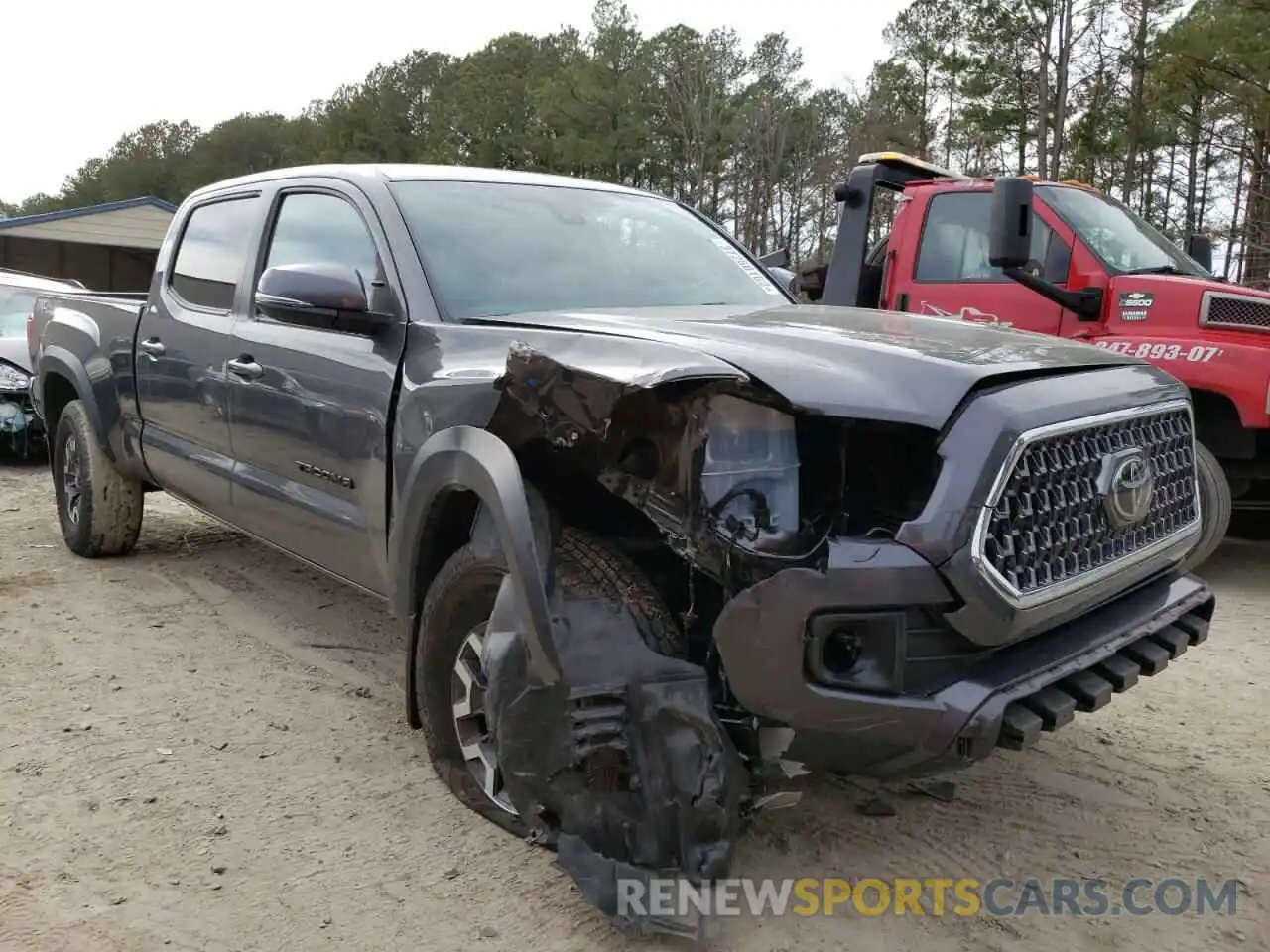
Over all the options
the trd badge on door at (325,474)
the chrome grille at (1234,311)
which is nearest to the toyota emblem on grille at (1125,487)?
the trd badge on door at (325,474)

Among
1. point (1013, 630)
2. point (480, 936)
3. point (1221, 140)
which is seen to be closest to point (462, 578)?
point (480, 936)

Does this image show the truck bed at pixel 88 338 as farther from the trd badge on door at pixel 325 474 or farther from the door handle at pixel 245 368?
the trd badge on door at pixel 325 474

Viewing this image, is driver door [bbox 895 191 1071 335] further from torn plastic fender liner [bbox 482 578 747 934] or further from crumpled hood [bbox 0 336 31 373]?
crumpled hood [bbox 0 336 31 373]

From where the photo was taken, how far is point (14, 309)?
10188mm

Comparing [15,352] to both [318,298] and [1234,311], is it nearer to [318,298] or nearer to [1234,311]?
[318,298]

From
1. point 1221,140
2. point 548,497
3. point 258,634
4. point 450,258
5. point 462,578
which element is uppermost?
point 1221,140

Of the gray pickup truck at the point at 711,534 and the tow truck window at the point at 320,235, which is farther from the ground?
the tow truck window at the point at 320,235

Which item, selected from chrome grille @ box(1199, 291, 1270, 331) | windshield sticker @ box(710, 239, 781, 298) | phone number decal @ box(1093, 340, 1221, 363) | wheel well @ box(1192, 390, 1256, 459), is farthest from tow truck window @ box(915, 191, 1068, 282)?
windshield sticker @ box(710, 239, 781, 298)

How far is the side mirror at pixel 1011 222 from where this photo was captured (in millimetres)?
4664

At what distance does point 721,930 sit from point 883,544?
3.17 feet

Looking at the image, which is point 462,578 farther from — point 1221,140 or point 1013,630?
point 1221,140

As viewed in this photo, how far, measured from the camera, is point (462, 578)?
270cm

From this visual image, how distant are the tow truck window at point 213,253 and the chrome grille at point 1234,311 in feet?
15.0

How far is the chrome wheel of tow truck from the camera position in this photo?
272 cm
